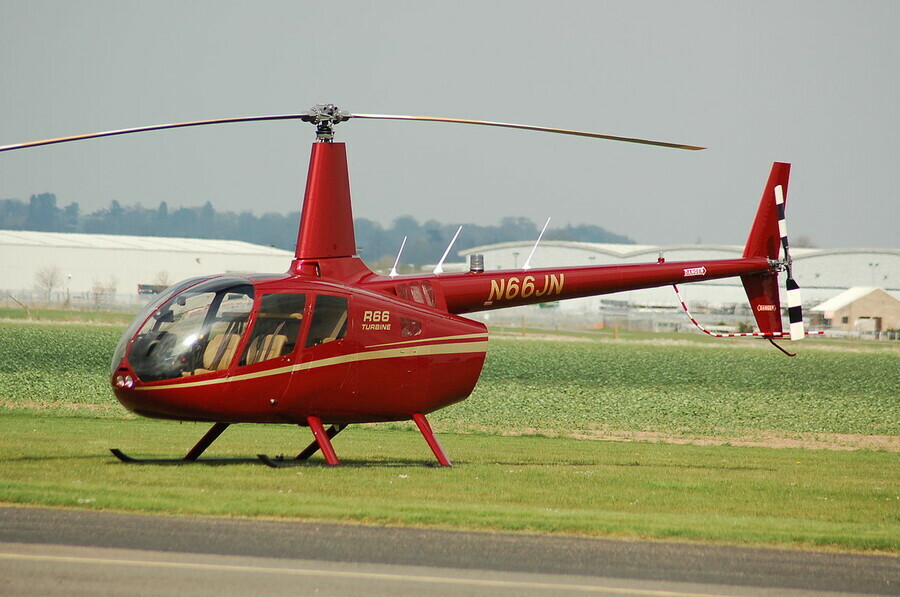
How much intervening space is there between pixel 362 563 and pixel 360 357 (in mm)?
5357

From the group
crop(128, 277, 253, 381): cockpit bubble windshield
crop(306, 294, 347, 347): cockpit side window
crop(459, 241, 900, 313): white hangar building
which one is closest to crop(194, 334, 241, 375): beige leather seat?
crop(128, 277, 253, 381): cockpit bubble windshield

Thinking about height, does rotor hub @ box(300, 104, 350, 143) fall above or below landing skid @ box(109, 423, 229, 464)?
above

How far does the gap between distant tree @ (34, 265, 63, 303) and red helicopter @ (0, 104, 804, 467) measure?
96056 millimetres

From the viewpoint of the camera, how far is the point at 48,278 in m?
105

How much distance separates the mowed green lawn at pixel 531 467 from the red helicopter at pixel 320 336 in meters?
0.81

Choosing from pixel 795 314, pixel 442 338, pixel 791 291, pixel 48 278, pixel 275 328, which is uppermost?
pixel 791 291

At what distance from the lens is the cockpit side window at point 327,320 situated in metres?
13.3

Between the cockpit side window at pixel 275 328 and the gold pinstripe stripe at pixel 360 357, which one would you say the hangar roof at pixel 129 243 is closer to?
the gold pinstripe stripe at pixel 360 357

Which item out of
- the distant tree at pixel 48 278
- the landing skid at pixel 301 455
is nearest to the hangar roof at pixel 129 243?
the distant tree at pixel 48 278

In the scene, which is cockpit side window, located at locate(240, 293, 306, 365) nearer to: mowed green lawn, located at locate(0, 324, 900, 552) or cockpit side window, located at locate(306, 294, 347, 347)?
cockpit side window, located at locate(306, 294, 347, 347)

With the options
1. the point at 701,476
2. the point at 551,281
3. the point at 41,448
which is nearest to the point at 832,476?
the point at 701,476

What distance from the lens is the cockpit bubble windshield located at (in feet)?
41.0

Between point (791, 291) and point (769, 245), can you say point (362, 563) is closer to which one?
point (791, 291)

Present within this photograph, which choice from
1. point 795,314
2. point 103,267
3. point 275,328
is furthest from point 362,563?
point 103,267
